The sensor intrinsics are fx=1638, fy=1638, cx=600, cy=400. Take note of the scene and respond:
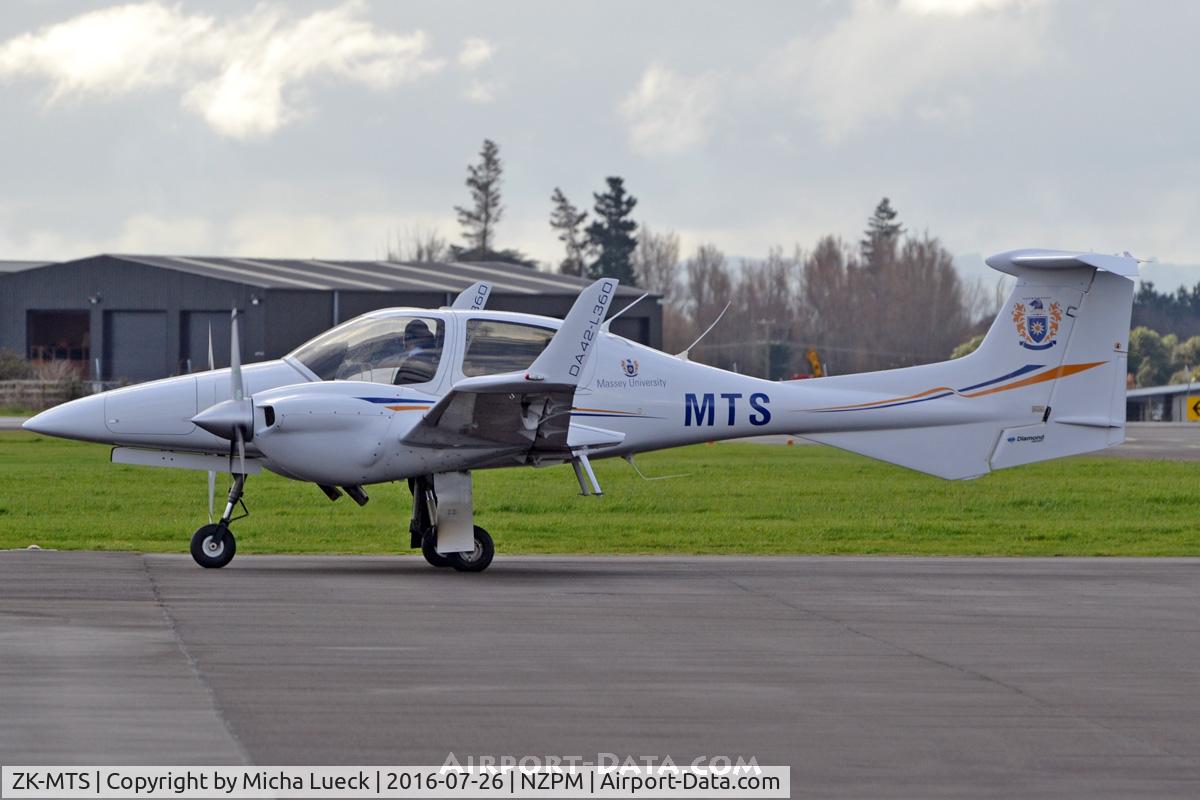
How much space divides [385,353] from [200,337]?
5121cm

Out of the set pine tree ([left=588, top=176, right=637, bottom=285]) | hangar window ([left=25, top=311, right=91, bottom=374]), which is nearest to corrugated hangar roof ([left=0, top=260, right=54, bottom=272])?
hangar window ([left=25, top=311, right=91, bottom=374])

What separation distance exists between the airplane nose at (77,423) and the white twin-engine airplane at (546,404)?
0.06 ft

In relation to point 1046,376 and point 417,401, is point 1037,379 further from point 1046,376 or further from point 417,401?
point 417,401

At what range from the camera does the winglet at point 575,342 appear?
1502 cm

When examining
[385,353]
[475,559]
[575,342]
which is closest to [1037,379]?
[575,342]

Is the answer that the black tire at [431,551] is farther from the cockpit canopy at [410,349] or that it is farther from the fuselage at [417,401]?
the cockpit canopy at [410,349]

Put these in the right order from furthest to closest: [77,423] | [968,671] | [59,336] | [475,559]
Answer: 1. [59,336]
2. [475,559]
3. [77,423]
4. [968,671]

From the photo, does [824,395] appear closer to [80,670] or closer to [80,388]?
[80,670]

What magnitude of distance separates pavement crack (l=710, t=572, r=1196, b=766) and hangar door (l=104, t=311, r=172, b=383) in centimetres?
5435

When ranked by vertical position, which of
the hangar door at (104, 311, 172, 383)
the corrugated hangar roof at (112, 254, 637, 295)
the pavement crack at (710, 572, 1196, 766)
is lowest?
the pavement crack at (710, 572, 1196, 766)

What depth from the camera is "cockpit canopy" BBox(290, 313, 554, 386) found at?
1596cm

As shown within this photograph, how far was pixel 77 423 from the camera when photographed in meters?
15.3

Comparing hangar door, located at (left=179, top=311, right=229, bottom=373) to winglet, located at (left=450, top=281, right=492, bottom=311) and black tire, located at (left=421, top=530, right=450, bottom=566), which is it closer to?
winglet, located at (left=450, top=281, right=492, bottom=311)

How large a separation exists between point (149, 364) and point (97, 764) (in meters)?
61.2
